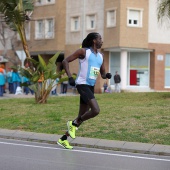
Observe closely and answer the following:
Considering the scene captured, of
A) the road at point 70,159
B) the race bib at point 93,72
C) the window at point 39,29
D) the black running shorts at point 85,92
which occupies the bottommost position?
the road at point 70,159

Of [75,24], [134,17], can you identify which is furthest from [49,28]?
[134,17]

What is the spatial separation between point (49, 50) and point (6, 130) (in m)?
35.5

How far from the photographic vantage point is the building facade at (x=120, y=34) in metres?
43.8

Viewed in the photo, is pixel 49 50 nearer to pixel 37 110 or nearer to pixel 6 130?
pixel 37 110

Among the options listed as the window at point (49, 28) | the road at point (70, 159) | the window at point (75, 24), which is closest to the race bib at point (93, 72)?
the road at point (70, 159)

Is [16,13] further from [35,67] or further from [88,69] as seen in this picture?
[88,69]

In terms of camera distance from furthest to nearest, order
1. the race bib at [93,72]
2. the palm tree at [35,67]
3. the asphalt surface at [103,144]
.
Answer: the palm tree at [35,67] < the asphalt surface at [103,144] < the race bib at [93,72]

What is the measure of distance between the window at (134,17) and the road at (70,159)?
32.6 m

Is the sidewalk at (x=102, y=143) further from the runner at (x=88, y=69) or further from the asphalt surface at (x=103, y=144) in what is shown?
the runner at (x=88, y=69)

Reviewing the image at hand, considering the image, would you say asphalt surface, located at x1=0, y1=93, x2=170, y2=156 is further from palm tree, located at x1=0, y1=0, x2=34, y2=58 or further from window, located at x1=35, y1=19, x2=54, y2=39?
window, located at x1=35, y1=19, x2=54, y2=39

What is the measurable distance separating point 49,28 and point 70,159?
133 ft

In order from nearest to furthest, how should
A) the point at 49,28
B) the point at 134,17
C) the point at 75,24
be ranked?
the point at 134,17, the point at 75,24, the point at 49,28

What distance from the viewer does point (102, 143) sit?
476 inches

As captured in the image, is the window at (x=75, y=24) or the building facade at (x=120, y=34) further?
the window at (x=75, y=24)
